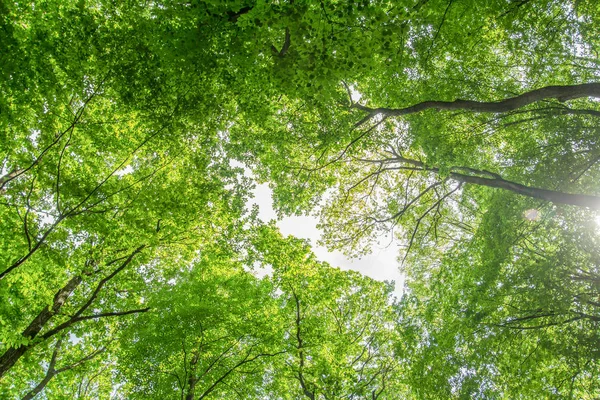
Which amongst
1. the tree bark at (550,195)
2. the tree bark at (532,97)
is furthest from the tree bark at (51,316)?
the tree bark at (550,195)

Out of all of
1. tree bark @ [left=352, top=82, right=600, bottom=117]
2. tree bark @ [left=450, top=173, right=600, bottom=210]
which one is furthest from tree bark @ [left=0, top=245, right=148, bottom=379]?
tree bark @ [left=450, top=173, right=600, bottom=210]

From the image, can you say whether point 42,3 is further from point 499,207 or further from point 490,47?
point 499,207

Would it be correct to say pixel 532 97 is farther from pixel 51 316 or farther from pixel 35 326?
pixel 35 326

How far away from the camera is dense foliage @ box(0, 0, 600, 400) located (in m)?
6.14

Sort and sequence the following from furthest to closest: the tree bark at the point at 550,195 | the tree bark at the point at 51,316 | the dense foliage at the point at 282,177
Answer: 1. the tree bark at the point at 51,316
2. the tree bark at the point at 550,195
3. the dense foliage at the point at 282,177

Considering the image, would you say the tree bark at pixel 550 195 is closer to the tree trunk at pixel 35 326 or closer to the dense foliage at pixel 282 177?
the dense foliage at pixel 282 177

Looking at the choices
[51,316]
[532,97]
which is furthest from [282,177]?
[51,316]

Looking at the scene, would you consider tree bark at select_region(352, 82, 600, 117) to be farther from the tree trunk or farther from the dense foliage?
the tree trunk

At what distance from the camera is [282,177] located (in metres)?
10.8

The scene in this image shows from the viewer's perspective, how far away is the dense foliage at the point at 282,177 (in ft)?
20.1

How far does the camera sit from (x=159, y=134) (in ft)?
25.5

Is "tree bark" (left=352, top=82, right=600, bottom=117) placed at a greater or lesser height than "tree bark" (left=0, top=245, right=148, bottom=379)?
greater

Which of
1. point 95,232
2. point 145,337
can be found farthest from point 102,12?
point 145,337

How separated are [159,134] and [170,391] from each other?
9.31 meters
